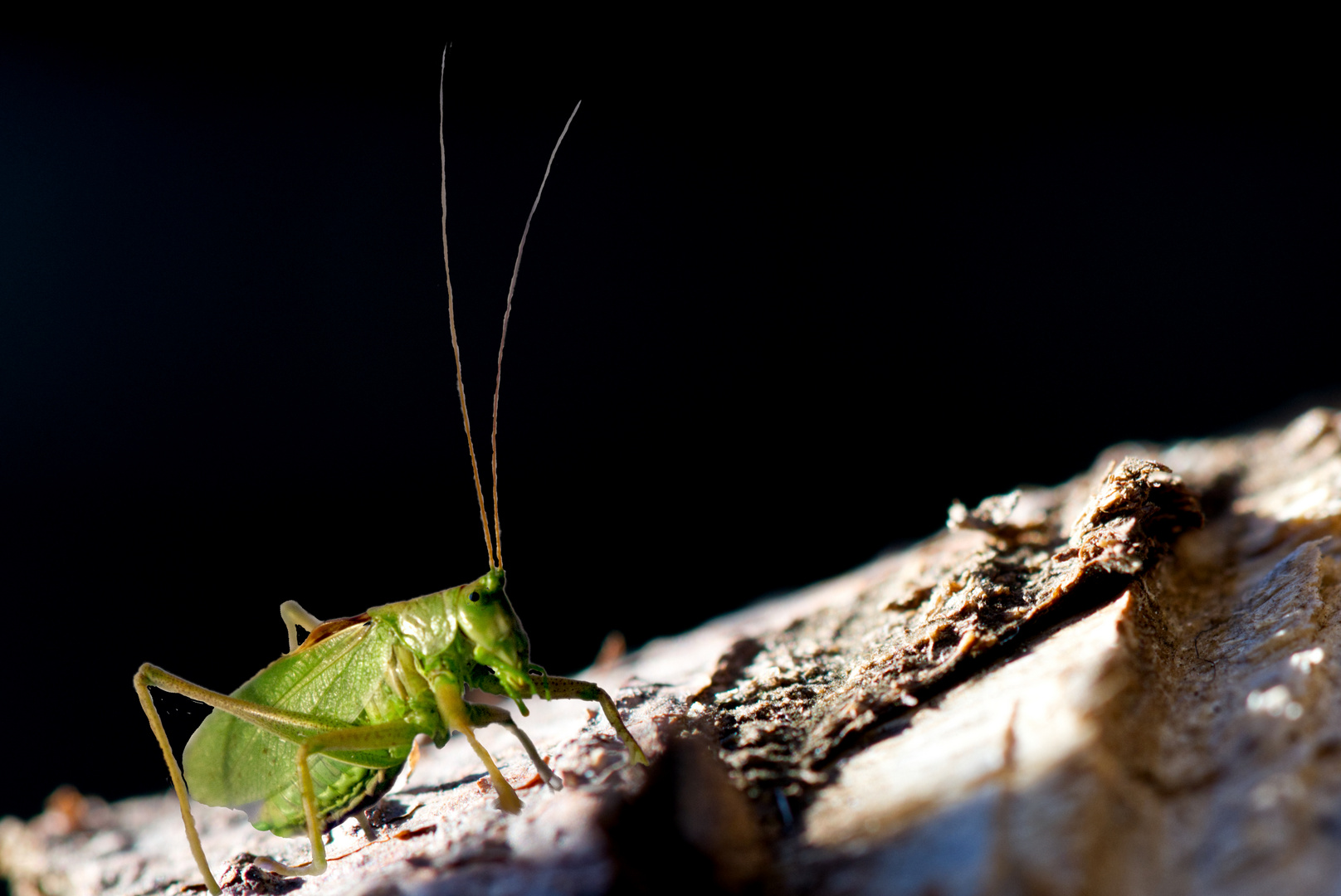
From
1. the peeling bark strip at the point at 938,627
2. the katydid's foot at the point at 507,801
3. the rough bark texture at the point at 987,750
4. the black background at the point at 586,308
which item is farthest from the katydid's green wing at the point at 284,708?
the black background at the point at 586,308

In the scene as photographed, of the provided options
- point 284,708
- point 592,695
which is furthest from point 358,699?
point 592,695

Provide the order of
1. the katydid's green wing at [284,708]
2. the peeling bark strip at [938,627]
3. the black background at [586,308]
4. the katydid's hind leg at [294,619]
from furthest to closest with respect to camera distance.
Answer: the black background at [586,308], the katydid's hind leg at [294,619], the katydid's green wing at [284,708], the peeling bark strip at [938,627]

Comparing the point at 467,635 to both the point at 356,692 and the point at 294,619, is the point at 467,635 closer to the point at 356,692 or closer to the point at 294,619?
the point at 356,692

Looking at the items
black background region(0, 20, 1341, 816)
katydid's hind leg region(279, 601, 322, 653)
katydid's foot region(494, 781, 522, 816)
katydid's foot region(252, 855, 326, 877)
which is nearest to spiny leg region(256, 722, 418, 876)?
katydid's foot region(252, 855, 326, 877)

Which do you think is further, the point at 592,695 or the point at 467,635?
the point at 467,635

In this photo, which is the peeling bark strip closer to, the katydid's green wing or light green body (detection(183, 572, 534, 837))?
light green body (detection(183, 572, 534, 837))

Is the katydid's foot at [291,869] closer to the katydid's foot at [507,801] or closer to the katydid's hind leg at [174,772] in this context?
the katydid's hind leg at [174,772]

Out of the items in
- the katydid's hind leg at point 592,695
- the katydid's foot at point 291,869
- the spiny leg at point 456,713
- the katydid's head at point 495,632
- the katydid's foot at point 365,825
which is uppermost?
the katydid's head at point 495,632
